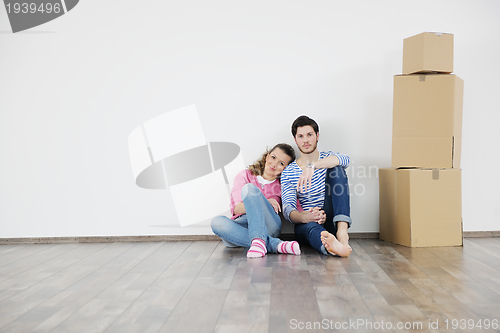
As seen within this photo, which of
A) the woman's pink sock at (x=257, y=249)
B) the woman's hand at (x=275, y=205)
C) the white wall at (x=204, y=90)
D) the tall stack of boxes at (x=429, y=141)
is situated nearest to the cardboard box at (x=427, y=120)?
the tall stack of boxes at (x=429, y=141)

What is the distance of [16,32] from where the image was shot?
2.73m

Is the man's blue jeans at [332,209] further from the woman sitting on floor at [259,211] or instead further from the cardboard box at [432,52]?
the cardboard box at [432,52]

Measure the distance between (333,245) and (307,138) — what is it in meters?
0.71

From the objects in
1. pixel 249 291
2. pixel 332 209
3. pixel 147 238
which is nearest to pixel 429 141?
pixel 332 209

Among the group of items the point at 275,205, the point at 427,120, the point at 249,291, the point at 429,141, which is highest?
the point at 427,120

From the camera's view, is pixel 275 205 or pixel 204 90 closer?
pixel 275 205

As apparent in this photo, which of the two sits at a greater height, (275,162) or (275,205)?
Answer: (275,162)

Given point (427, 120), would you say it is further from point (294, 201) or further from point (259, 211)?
point (259, 211)

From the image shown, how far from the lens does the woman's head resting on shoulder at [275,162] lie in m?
2.49

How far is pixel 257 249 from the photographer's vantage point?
6.94 feet

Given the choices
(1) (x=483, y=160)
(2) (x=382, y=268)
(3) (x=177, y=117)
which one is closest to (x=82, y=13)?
(3) (x=177, y=117)

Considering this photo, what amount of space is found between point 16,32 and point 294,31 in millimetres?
2024

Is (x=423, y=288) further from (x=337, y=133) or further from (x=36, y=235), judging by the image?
(x=36, y=235)

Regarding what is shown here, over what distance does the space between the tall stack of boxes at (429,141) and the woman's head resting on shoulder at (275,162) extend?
0.67 metres
